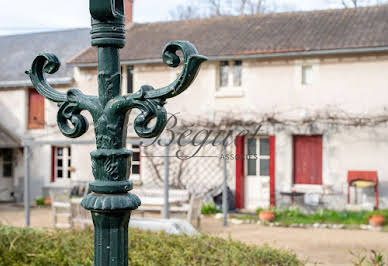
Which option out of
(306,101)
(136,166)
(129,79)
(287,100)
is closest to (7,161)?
(136,166)

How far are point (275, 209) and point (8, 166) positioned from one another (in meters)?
9.58

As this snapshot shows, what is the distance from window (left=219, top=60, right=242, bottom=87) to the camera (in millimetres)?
14820

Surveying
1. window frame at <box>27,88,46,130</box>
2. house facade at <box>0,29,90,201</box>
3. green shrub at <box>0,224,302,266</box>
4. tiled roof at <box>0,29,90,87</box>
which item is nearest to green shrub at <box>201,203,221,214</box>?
house facade at <box>0,29,90,201</box>

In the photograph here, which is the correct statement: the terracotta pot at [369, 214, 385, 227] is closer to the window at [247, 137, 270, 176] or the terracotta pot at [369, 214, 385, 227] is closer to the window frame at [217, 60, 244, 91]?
the window at [247, 137, 270, 176]

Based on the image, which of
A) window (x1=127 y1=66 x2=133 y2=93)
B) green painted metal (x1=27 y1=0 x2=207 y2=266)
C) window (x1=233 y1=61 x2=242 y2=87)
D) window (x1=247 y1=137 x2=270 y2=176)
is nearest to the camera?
green painted metal (x1=27 y1=0 x2=207 y2=266)

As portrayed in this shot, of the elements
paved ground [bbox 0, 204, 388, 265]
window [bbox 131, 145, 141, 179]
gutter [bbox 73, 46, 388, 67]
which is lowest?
paved ground [bbox 0, 204, 388, 265]

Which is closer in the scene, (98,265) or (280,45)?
(98,265)

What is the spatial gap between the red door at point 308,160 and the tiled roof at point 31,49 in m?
7.49

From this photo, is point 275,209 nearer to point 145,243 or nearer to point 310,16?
point 310,16

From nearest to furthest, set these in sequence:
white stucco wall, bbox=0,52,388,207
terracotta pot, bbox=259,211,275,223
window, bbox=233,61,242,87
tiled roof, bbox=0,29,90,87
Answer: terracotta pot, bbox=259,211,275,223
white stucco wall, bbox=0,52,388,207
window, bbox=233,61,242,87
tiled roof, bbox=0,29,90,87

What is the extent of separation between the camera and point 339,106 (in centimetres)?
1370

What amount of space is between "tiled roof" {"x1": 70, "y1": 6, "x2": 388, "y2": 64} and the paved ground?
466 cm

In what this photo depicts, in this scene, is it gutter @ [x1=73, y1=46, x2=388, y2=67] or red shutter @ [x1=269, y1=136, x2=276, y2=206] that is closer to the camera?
gutter @ [x1=73, y1=46, x2=388, y2=67]

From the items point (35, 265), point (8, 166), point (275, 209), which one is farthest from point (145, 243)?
point (8, 166)
